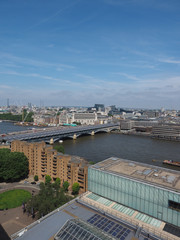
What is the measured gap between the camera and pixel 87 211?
15258mm

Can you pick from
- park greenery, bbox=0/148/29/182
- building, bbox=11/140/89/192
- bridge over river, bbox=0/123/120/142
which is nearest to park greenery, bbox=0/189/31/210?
park greenery, bbox=0/148/29/182

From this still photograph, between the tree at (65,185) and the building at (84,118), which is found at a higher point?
the building at (84,118)

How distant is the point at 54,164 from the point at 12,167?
683cm

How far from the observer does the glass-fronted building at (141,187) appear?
14.0 metres

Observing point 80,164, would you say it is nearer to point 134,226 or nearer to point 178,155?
point 134,226

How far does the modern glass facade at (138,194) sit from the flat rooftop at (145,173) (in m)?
0.48

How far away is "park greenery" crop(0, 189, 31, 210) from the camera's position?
23.5 meters

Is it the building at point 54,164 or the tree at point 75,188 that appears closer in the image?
the tree at point 75,188

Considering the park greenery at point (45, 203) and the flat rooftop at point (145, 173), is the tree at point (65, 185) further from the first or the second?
the flat rooftop at point (145, 173)

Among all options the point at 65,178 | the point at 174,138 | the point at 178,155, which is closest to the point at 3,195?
the point at 65,178

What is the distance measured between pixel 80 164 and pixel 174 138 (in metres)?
59.6

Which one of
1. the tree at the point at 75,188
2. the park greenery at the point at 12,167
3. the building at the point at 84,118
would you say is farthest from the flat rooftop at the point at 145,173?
the building at the point at 84,118

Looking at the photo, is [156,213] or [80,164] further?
[80,164]

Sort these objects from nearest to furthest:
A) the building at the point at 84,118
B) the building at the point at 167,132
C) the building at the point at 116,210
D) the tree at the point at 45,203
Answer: the building at the point at 116,210 < the tree at the point at 45,203 < the building at the point at 167,132 < the building at the point at 84,118
